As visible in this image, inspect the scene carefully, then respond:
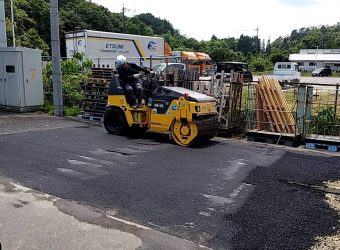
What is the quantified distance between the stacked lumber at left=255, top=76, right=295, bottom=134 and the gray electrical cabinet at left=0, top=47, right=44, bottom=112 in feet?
A: 28.9

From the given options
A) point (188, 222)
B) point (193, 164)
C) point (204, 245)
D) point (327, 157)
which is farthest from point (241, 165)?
point (204, 245)

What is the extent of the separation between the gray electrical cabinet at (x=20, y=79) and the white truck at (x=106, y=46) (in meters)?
6.25

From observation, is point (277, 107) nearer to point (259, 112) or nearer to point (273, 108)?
point (273, 108)

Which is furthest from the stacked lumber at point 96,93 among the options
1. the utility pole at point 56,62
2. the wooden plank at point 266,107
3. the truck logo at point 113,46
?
the truck logo at point 113,46

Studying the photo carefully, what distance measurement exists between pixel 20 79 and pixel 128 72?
6.33 metres

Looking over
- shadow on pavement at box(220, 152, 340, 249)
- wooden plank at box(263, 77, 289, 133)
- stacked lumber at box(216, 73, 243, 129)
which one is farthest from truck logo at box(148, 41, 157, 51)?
shadow on pavement at box(220, 152, 340, 249)

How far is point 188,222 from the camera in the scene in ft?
17.2

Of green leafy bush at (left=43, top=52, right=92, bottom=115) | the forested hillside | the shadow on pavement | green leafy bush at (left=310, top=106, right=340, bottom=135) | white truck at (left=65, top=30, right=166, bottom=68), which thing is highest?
the forested hillside

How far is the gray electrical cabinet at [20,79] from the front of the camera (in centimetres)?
1493

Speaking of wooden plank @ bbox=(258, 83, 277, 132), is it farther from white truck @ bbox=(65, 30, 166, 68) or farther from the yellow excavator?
white truck @ bbox=(65, 30, 166, 68)

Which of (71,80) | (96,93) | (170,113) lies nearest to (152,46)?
(71,80)

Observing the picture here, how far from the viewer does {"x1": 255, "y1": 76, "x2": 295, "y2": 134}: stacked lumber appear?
35.0 ft

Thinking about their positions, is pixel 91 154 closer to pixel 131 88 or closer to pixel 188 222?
pixel 131 88

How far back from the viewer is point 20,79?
14.9 meters
